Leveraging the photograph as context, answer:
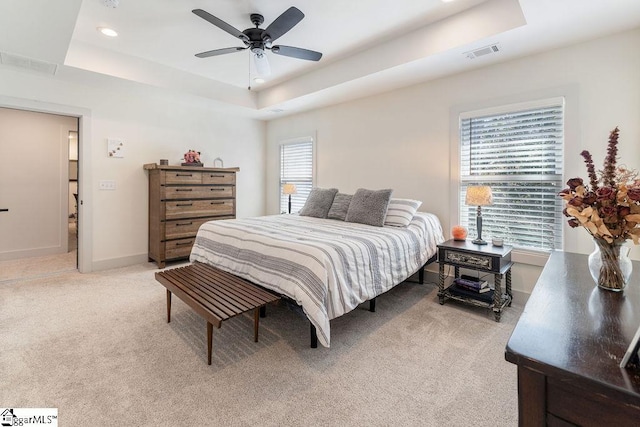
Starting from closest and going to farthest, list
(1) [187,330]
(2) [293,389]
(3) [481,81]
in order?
(2) [293,389]
(1) [187,330]
(3) [481,81]

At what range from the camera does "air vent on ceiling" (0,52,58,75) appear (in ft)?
10.1

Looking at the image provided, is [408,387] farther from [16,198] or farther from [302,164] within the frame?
[16,198]

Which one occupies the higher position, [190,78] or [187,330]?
[190,78]

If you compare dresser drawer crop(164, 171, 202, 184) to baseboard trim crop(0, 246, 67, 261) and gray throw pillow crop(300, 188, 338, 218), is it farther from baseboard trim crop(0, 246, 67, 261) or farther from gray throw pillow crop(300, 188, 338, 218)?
baseboard trim crop(0, 246, 67, 261)

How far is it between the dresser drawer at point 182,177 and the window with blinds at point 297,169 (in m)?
1.67

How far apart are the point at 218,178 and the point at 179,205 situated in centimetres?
75

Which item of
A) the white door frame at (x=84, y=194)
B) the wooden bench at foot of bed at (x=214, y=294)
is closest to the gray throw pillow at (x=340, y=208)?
the wooden bench at foot of bed at (x=214, y=294)

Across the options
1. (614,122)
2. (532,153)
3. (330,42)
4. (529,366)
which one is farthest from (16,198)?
(614,122)

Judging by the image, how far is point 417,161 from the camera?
3865 millimetres

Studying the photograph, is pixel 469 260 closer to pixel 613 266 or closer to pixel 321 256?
pixel 321 256

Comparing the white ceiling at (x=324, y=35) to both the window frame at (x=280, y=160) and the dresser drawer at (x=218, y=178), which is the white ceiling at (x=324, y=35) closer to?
the window frame at (x=280, y=160)

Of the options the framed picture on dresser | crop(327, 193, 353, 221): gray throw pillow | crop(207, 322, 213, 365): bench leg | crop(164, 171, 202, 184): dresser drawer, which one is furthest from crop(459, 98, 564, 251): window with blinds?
crop(164, 171, 202, 184): dresser drawer

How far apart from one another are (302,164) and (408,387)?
417cm

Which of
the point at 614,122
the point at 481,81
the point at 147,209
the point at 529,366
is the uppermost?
the point at 481,81
